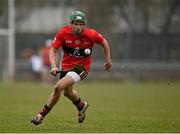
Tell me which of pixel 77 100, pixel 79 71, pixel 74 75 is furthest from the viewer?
pixel 77 100

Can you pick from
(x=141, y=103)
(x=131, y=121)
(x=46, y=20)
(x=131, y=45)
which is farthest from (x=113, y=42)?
(x=131, y=121)

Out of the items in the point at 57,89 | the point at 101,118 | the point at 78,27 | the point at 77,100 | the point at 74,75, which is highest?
the point at 78,27

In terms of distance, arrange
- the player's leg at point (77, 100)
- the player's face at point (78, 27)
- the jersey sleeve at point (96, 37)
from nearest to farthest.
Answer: the player's face at point (78, 27), the jersey sleeve at point (96, 37), the player's leg at point (77, 100)

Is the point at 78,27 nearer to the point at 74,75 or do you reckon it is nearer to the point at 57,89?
the point at 74,75

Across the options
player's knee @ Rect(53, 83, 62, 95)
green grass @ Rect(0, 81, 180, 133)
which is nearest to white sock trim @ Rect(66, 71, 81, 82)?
player's knee @ Rect(53, 83, 62, 95)

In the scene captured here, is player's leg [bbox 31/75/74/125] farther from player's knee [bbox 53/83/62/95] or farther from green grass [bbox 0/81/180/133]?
green grass [bbox 0/81/180/133]

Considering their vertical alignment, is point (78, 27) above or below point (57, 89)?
above

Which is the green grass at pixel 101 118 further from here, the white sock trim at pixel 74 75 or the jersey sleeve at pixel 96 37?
the jersey sleeve at pixel 96 37

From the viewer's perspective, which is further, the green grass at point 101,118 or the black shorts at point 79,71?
the black shorts at point 79,71

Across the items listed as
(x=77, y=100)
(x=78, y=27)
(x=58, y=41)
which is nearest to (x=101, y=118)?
(x=77, y=100)

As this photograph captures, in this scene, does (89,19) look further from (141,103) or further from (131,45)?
(141,103)

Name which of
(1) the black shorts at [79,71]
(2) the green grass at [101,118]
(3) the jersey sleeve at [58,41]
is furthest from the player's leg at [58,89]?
(3) the jersey sleeve at [58,41]

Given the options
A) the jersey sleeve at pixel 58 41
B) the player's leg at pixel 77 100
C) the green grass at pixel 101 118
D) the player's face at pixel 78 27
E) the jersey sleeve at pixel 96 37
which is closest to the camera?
the green grass at pixel 101 118

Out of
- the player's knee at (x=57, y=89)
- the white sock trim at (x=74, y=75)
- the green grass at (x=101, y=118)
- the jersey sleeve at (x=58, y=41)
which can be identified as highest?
the jersey sleeve at (x=58, y=41)
